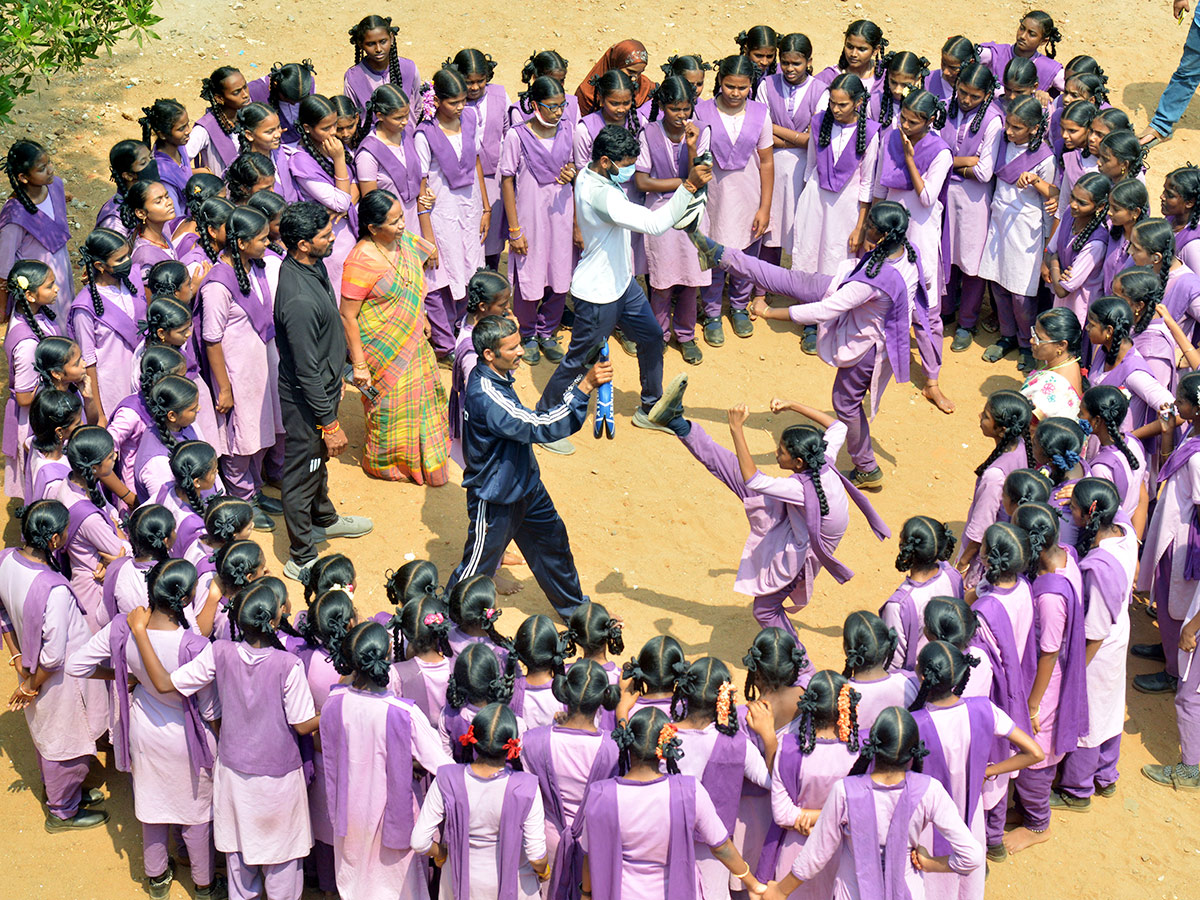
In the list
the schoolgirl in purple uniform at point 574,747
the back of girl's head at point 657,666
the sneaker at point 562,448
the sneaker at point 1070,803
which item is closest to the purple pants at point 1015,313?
the sneaker at point 562,448

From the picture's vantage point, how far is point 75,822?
20.7 feet

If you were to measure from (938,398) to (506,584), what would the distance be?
3.56 m

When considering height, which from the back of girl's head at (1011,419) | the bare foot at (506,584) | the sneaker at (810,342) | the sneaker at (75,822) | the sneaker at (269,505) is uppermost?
the back of girl's head at (1011,419)

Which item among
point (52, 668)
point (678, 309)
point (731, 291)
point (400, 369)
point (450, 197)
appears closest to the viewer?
point (52, 668)

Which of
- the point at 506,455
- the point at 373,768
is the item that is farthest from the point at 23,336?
the point at 373,768

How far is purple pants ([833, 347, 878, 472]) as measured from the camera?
8.32 m

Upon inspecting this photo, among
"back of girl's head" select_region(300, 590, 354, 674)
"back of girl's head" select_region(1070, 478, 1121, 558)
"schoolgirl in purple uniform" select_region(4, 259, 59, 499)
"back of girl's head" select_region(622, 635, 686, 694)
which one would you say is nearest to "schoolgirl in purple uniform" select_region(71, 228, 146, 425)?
"schoolgirl in purple uniform" select_region(4, 259, 59, 499)

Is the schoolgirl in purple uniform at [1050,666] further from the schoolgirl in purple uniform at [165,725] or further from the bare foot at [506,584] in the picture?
the schoolgirl in purple uniform at [165,725]

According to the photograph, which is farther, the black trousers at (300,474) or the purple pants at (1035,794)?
the black trousers at (300,474)

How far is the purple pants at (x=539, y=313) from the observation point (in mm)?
9719

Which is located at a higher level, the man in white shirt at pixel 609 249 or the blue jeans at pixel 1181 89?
the blue jeans at pixel 1181 89

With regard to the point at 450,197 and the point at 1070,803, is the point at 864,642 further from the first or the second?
the point at 450,197

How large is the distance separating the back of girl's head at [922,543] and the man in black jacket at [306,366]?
318 centimetres

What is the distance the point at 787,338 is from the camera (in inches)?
404
